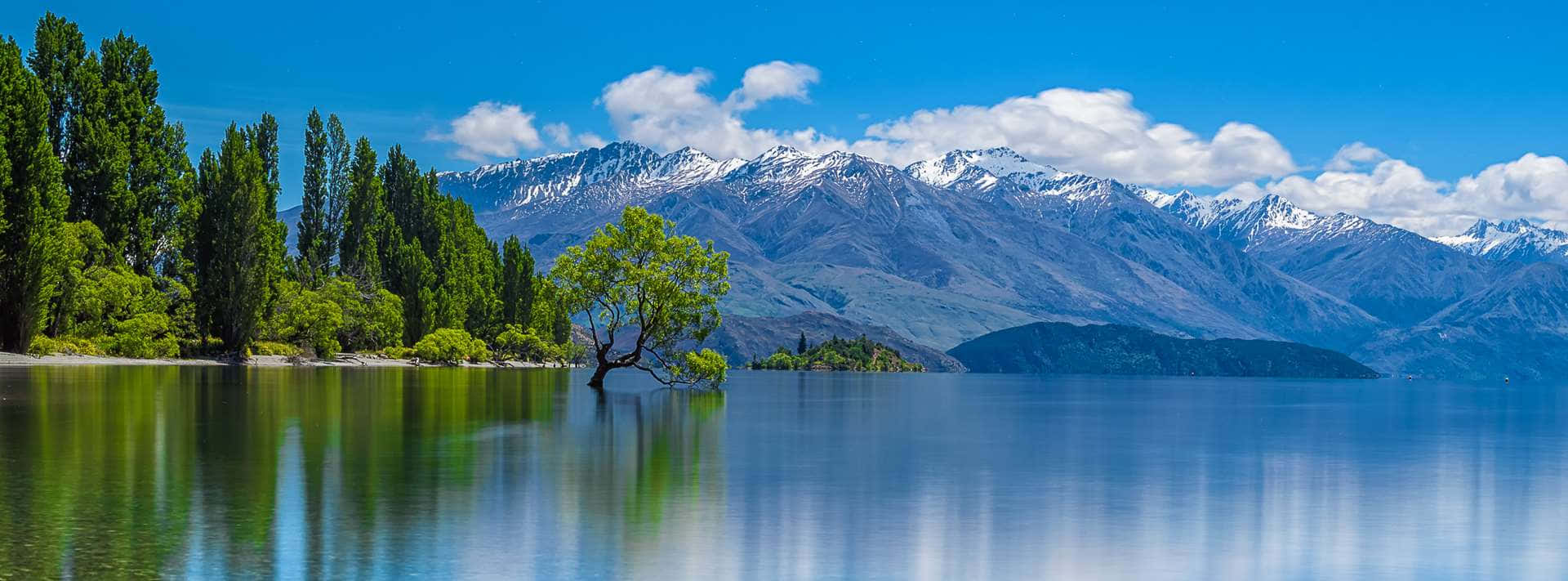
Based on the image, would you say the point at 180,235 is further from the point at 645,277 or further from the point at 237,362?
the point at 645,277

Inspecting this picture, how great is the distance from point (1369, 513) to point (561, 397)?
50.8 metres

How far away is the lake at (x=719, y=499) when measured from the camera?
17.3 meters

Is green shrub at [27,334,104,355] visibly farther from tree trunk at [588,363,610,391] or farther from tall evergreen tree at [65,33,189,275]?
tree trunk at [588,363,610,391]

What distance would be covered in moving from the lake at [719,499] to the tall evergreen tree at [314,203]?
306 feet

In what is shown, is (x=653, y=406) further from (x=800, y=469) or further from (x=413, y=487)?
(x=413, y=487)

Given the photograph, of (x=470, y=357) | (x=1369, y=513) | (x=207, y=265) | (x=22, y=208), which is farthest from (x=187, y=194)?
(x=1369, y=513)

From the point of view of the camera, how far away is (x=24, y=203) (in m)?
82.7

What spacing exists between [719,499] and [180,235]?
309 feet

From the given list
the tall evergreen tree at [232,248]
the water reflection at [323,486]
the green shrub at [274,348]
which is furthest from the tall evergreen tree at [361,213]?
the water reflection at [323,486]

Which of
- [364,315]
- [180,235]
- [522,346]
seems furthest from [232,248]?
[522,346]

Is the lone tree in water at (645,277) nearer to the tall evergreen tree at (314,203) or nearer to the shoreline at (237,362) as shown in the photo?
the shoreline at (237,362)

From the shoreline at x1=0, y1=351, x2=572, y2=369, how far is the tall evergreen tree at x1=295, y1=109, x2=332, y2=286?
12885 mm

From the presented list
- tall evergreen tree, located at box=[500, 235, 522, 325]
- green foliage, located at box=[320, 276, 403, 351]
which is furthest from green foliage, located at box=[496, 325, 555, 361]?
green foliage, located at box=[320, 276, 403, 351]

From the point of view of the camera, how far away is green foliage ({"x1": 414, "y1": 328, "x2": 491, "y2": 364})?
137000 mm
